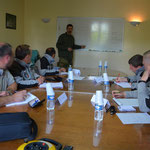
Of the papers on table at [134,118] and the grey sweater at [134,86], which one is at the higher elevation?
the grey sweater at [134,86]

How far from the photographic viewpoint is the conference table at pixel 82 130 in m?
0.97

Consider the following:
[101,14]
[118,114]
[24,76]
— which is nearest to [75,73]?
[24,76]

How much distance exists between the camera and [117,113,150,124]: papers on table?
1.27m

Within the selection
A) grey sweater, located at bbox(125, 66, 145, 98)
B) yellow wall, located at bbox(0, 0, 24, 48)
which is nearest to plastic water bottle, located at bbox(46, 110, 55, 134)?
grey sweater, located at bbox(125, 66, 145, 98)

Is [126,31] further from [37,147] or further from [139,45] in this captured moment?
[37,147]

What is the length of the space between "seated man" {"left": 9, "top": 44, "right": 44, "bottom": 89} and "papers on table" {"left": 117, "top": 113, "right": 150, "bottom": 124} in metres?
1.20

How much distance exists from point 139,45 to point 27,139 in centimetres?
498

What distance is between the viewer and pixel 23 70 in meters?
2.44

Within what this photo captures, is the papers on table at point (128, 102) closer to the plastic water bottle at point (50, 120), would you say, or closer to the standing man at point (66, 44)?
the plastic water bottle at point (50, 120)

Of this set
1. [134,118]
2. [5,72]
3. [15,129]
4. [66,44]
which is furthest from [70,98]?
[66,44]

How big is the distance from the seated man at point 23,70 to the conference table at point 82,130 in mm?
760

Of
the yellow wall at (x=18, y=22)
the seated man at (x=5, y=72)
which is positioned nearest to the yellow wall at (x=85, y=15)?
the yellow wall at (x=18, y=22)

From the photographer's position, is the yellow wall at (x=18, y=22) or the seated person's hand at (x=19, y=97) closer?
the seated person's hand at (x=19, y=97)

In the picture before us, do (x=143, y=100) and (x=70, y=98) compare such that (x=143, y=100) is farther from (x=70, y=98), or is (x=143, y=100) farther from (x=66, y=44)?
(x=66, y=44)
